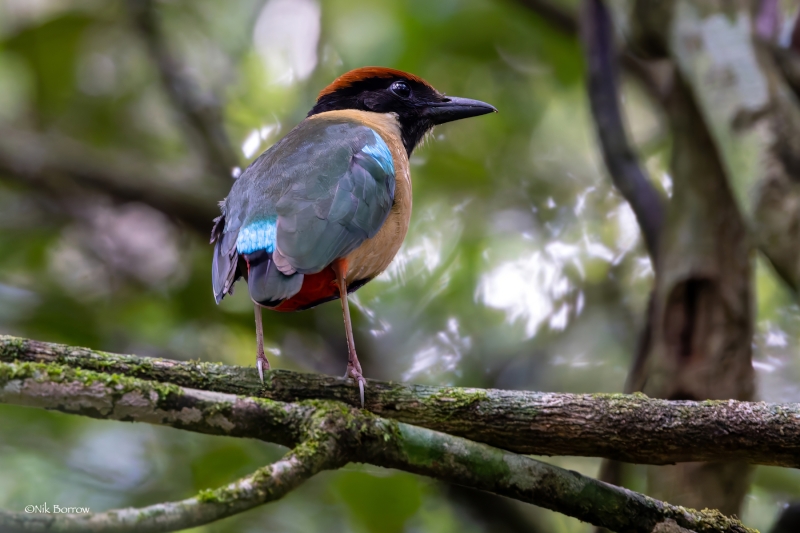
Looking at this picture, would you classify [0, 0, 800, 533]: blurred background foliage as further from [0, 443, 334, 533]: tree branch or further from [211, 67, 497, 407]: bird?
[0, 443, 334, 533]: tree branch

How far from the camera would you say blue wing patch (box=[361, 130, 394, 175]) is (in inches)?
150

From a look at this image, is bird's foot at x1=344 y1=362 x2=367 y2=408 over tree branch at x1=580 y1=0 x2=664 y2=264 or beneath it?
beneath

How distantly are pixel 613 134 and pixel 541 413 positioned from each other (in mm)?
2564

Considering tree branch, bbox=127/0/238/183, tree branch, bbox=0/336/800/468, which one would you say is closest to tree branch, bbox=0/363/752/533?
tree branch, bbox=0/336/800/468

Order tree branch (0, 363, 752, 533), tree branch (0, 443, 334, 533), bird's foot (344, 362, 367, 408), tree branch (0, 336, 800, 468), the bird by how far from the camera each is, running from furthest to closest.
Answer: the bird
bird's foot (344, 362, 367, 408)
tree branch (0, 336, 800, 468)
tree branch (0, 363, 752, 533)
tree branch (0, 443, 334, 533)

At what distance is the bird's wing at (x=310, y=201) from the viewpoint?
3293 millimetres

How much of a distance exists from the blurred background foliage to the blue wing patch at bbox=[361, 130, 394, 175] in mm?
1472

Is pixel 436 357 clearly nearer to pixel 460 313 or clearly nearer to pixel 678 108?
pixel 460 313

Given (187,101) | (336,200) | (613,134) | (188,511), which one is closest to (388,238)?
(336,200)

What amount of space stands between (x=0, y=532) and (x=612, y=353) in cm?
485

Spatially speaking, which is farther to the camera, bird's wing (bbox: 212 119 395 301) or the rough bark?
the rough bark

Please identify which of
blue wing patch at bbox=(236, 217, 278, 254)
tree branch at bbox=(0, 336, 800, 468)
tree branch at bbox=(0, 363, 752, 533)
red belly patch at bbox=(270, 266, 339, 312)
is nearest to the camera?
tree branch at bbox=(0, 363, 752, 533)

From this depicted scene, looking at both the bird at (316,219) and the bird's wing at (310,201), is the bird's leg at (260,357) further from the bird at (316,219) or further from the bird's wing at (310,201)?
the bird's wing at (310,201)

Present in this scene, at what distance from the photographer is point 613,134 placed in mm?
4852
